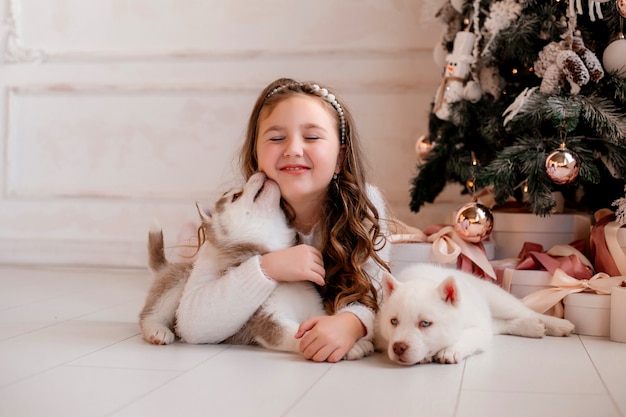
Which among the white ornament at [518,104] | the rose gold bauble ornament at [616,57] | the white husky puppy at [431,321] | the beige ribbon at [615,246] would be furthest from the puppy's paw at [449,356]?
the rose gold bauble ornament at [616,57]

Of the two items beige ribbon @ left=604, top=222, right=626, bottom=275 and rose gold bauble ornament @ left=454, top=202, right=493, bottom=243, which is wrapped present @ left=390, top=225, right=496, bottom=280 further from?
beige ribbon @ left=604, top=222, right=626, bottom=275

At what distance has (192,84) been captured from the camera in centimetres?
328

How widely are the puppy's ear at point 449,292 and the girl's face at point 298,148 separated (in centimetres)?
42

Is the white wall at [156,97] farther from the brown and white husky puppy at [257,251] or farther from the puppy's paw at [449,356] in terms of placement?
the puppy's paw at [449,356]

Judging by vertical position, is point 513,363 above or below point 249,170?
below

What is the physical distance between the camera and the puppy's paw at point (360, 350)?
158cm

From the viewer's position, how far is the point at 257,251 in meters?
1.71

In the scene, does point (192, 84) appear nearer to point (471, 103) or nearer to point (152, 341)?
point (471, 103)

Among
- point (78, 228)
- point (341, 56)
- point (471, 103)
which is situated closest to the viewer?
point (471, 103)

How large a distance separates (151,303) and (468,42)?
130 cm

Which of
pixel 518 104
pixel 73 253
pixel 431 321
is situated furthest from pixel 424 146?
pixel 73 253

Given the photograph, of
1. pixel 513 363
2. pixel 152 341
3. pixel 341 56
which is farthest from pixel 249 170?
pixel 341 56

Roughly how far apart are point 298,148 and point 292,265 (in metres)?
0.29

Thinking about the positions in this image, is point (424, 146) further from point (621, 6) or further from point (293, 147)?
point (293, 147)
